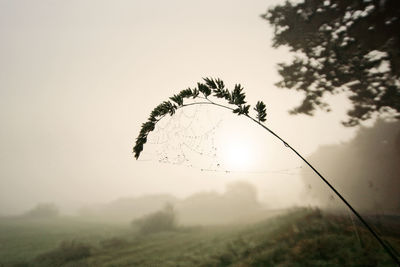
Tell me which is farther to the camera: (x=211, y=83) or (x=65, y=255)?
(x=65, y=255)

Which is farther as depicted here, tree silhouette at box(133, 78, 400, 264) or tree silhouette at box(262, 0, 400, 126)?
tree silhouette at box(262, 0, 400, 126)

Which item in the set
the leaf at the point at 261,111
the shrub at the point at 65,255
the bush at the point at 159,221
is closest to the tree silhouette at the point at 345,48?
the leaf at the point at 261,111

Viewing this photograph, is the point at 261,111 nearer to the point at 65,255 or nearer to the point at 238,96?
the point at 238,96

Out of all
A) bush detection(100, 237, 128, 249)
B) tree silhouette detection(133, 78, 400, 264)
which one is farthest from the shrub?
tree silhouette detection(133, 78, 400, 264)

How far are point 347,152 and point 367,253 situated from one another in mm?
40262

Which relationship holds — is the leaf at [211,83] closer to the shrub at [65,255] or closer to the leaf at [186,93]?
the leaf at [186,93]

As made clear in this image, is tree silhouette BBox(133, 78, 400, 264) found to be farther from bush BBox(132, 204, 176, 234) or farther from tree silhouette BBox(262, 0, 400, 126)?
bush BBox(132, 204, 176, 234)

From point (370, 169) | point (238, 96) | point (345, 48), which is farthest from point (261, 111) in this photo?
point (370, 169)

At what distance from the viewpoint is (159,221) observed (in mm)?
50031

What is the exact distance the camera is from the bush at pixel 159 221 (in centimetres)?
4838

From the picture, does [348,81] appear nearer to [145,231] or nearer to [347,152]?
[347,152]

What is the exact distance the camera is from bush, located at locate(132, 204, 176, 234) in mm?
48375

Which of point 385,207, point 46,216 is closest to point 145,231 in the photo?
point 385,207

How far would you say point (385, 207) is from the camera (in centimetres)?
2975
